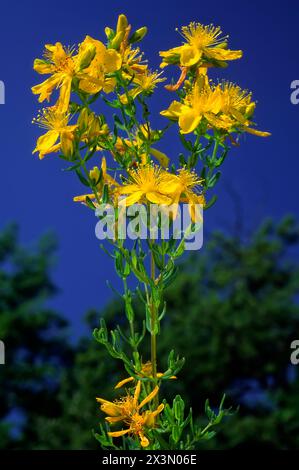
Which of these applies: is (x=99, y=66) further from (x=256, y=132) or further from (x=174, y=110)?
(x=256, y=132)

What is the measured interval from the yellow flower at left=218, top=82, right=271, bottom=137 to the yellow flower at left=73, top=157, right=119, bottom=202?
299 mm

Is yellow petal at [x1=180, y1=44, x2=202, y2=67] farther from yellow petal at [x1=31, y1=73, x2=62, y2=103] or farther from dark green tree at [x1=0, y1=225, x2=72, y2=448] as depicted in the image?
dark green tree at [x1=0, y1=225, x2=72, y2=448]

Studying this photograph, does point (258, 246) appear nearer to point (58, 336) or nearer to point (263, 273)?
point (263, 273)

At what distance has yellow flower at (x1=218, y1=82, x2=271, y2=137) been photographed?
185 centimetres

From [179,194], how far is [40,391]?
7388 mm

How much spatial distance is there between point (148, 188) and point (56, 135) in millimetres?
267

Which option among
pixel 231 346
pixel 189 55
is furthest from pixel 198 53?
pixel 231 346

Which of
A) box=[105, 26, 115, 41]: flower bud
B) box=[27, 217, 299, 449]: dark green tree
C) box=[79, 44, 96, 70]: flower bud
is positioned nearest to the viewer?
box=[79, 44, 96, 70]: flower bud

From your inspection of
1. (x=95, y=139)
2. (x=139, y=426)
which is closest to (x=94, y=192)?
(x=95, y=139)

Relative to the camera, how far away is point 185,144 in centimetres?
186

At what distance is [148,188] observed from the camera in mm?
1749

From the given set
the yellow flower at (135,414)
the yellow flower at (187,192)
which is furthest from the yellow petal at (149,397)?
the yellow flower at (187,192)

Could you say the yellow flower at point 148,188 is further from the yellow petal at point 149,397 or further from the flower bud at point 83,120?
the yellow petal at point 149,397

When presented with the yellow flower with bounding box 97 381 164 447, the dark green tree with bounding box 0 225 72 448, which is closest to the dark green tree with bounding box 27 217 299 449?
the dark green tree with bounding box 0 225 72 448
